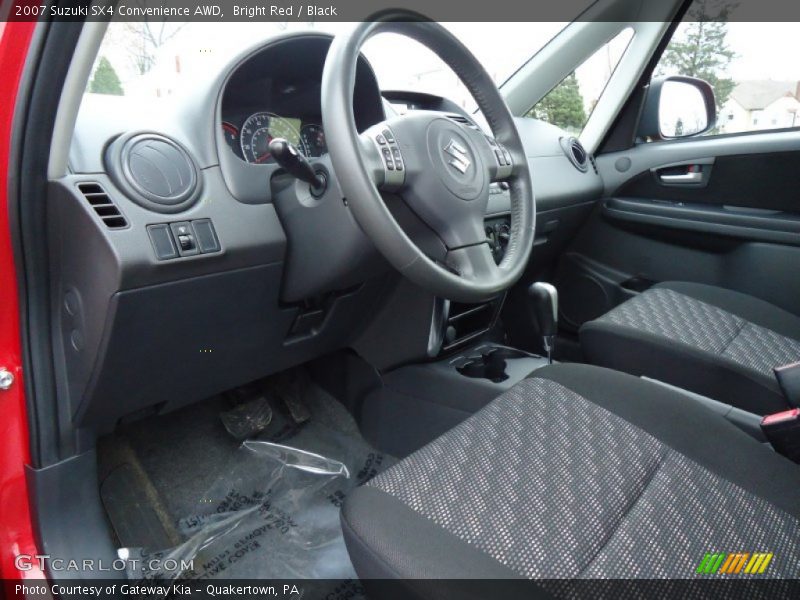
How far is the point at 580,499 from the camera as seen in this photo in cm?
86

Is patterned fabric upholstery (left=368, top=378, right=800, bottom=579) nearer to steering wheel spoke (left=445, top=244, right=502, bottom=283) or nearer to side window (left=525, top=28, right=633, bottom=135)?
steering wheel spoke (left=445, top=244, right=502, bottom=283)

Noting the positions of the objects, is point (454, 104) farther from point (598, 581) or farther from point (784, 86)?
point (598, 581)

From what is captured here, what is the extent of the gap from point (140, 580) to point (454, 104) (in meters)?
1.49

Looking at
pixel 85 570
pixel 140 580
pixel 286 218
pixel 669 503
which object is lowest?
pixel 140 580

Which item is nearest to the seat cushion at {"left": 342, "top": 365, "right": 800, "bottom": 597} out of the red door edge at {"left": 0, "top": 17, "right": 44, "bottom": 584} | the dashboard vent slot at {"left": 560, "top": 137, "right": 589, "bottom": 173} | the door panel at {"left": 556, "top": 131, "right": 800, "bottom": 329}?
the red door edge at {"left": 0, "top": 17, "right": 44, "bottom": 584}

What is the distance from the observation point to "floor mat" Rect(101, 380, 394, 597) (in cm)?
134

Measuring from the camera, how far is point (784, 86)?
193 cm

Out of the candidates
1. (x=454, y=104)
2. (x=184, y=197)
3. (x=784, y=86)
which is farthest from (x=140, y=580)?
(x=784, y=86)

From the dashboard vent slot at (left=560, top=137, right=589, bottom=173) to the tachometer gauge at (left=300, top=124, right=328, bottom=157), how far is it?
108 centimetres

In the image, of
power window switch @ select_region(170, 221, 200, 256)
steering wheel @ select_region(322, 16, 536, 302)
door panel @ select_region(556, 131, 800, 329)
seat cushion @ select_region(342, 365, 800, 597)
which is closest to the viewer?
seat cushion @ select_region(342, 365, 800, 597)

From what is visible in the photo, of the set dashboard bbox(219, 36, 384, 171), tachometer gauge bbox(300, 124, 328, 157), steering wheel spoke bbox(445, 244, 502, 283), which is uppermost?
dashboard bbox(219, 36, 384, 171)

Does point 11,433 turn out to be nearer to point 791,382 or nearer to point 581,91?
point 791,382

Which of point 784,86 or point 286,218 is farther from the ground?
point 784,86

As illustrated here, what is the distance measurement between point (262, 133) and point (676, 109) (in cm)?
168
